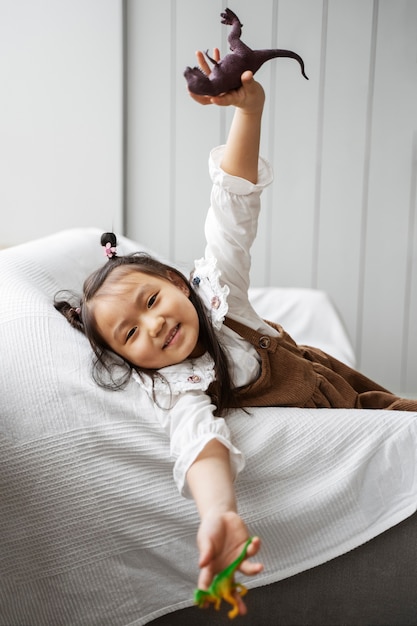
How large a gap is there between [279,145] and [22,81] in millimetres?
914

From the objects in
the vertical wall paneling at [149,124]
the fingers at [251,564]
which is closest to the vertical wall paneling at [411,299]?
the vertical wall paneling at [149,124]

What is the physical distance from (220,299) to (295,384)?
19cm

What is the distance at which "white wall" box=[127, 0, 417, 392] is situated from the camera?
8.40 feet

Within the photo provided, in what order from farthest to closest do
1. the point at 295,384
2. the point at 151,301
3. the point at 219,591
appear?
the point at 295,384, the point at 151,301, the point at 219,591

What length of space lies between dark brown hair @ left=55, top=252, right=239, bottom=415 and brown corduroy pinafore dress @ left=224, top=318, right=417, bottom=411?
0.18 ft

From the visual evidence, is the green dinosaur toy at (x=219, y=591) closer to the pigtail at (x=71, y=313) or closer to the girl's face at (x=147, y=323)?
the girl's face at (x=147, y=323)

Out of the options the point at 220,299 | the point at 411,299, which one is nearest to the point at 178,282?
the point at 220,299

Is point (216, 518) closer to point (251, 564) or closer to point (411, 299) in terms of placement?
point (251, 564)

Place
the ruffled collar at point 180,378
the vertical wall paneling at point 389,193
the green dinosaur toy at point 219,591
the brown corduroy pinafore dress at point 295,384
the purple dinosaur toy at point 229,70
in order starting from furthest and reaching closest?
the vertical wall paneling at point 389,193 < the brown corduroy pinafore dress at point 295,384 < the ruffled collar at point 180,378 < the purple dinosaur toy at point 229,70 < the green dinosaur toy at point 219,591

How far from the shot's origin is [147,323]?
1103 mm

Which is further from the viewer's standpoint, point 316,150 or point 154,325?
point 316,150

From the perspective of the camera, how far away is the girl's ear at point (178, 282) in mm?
1216

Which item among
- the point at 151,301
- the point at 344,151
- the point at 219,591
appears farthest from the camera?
the point at 344,151

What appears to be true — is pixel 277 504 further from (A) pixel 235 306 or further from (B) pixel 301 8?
(B) pixel 301 8
